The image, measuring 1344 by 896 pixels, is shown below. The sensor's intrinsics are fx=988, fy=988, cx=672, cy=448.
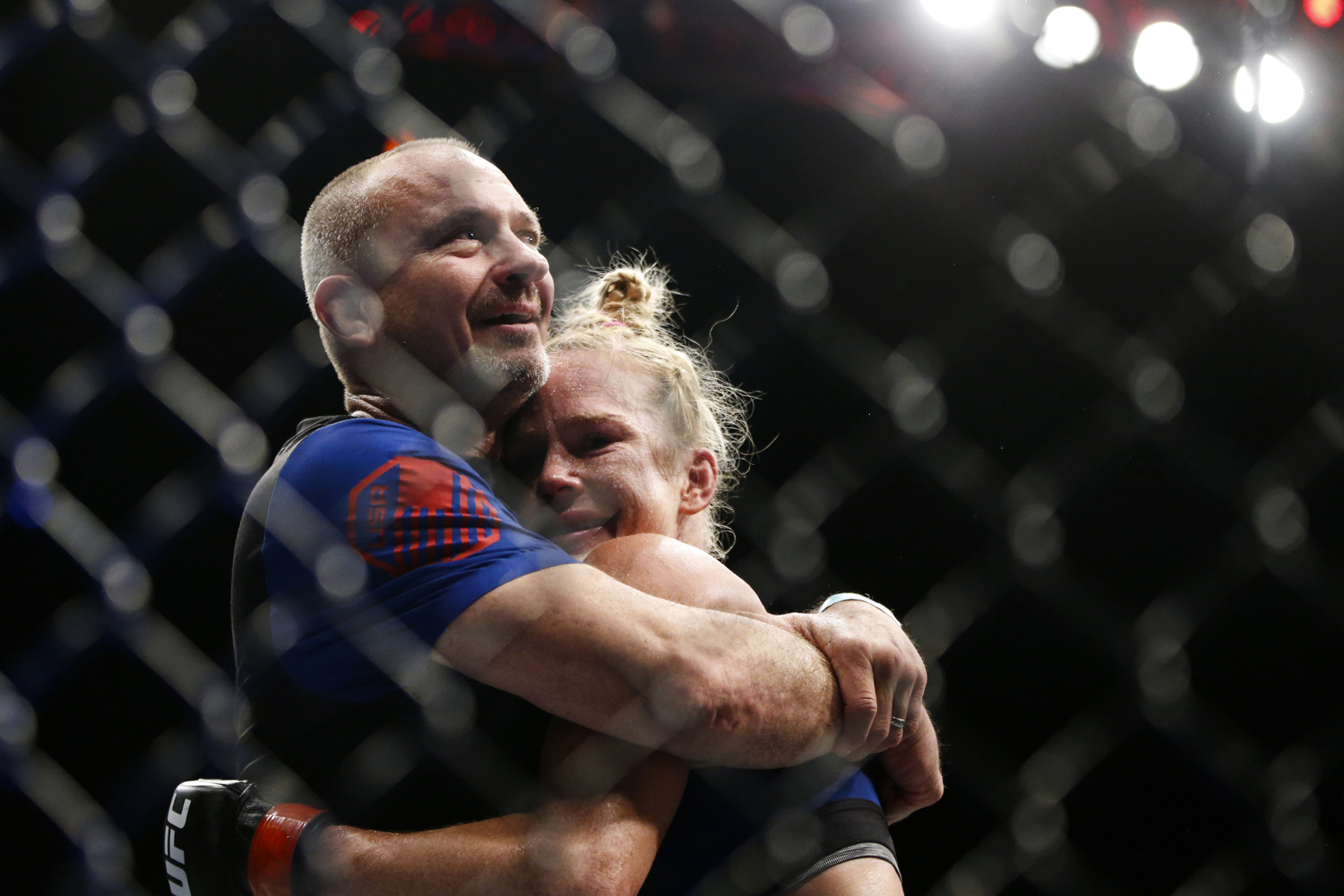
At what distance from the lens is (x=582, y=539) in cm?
129

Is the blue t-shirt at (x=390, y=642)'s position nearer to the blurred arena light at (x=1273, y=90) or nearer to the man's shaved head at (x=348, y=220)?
the man's shaved head at (x=348, y=220)

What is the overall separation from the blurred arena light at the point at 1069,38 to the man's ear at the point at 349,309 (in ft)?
5.82

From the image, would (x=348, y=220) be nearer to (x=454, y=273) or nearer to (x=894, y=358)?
(x=454, y=273)

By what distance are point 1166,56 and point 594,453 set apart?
179cm

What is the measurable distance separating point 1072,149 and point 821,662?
6.56 feet

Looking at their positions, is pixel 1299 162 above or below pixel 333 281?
above

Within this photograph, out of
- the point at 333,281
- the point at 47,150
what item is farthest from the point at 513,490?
the point at 47,150

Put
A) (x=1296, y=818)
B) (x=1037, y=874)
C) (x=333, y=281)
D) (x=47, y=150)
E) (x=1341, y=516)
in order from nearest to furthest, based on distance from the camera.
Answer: (x=333, y=281) < (x=1296, y=818) < (x=47, y=150) < (x=1037, y=874) < (x=1341, y=516)

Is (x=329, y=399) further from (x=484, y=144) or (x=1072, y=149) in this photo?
(x=1072, y=149)

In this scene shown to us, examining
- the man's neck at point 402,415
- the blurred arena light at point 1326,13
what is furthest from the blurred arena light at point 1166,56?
the man's neck at point 402,415

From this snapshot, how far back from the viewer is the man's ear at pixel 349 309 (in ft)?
4.20

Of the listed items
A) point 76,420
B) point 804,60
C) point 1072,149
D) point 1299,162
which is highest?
point 1299,162

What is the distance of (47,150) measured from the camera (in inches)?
82.7

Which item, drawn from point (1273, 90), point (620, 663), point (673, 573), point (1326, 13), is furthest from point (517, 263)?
point (1326, 13)
